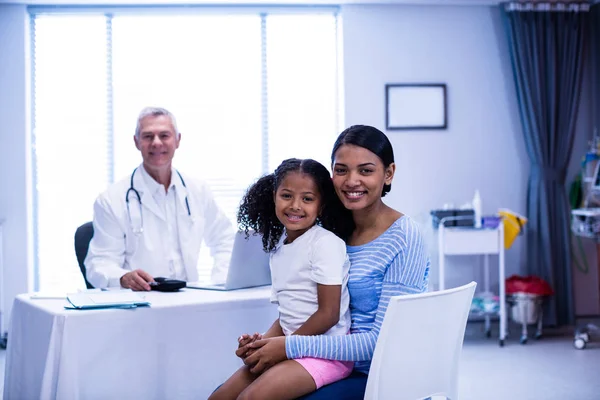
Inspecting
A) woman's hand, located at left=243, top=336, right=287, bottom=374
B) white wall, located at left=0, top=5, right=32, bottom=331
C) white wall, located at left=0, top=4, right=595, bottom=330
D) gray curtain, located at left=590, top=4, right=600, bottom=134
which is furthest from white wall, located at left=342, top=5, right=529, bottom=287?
woman's hand, located at left=243, top=336, right=287, bottom=374

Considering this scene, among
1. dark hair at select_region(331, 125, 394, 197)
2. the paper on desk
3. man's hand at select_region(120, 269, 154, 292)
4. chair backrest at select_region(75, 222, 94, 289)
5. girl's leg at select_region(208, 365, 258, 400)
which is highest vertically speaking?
dark hair at select_region(331, 125, 394, 197)

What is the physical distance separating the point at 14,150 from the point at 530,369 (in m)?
4.05

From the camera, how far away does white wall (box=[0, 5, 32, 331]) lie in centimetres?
527

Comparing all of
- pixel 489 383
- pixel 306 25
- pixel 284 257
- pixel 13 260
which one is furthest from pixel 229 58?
pixel 284 257

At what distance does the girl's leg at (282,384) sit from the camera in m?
1.72

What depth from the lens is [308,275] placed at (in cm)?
193

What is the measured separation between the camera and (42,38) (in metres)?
5.45

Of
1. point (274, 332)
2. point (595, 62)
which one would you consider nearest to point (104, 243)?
point (274, 332)

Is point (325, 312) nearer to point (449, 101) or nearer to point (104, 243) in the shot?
point (104, 243)

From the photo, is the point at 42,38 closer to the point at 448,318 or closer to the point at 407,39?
the point at 407,39

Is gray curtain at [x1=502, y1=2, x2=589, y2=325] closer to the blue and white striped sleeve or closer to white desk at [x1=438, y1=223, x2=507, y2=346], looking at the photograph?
white desk at [x1=438, y1=223, x2=507, y2=346]

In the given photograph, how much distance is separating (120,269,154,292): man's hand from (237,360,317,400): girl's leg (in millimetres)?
933

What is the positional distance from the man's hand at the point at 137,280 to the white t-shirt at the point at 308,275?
74cm

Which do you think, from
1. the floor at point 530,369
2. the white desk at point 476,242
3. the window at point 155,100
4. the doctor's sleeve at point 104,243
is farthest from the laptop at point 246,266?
the window at point 155,100
